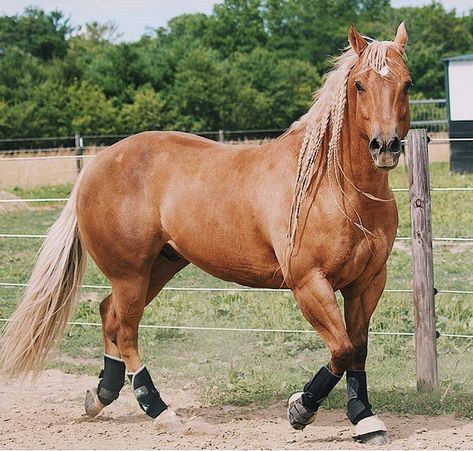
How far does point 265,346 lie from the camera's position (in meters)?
6.45

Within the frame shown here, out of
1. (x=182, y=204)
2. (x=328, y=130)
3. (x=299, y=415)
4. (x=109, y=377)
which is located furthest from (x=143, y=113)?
(x=299, y=415)

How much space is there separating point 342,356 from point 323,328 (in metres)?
0.16

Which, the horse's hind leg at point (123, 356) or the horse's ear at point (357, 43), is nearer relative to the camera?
the horse's ear at point (357, 43)

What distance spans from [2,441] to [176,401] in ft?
3.84

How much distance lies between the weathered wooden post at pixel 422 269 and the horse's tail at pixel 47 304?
2.00m

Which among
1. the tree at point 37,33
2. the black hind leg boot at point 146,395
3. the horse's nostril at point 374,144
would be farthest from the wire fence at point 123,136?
the horse's nostril at point 374,144

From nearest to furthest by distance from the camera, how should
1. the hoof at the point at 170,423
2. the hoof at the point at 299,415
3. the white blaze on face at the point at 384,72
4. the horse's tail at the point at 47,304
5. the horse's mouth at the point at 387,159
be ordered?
the horse's mouth at the point at 387,159 < the white blaze on face at the point at 384,72 < the hoof at the point at 299,415 < the hoof at the point at 170,423 < the horse's tail at the point at 47,304

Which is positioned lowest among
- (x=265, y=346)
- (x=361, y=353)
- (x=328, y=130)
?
(x=265, y=346)

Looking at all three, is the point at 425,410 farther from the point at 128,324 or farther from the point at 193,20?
the point at 193,20

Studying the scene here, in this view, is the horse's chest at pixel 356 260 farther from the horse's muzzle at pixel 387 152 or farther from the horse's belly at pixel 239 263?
the horse's muzzle at pixel 387 152

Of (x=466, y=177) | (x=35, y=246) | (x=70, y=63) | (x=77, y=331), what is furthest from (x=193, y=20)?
(x=77, y=331)

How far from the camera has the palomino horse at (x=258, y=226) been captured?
4.12m

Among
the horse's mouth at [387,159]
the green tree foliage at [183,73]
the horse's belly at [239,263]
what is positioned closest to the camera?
the horse's mouth at [387,159]

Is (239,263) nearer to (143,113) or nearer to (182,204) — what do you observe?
(182,204)
